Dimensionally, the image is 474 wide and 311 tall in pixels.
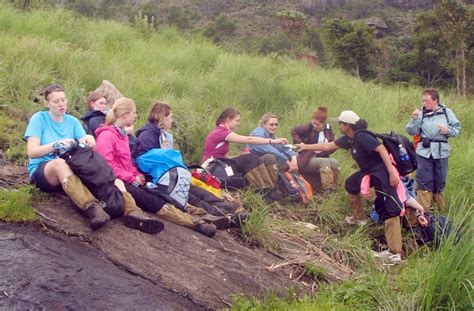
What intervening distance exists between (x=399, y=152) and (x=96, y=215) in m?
3.45

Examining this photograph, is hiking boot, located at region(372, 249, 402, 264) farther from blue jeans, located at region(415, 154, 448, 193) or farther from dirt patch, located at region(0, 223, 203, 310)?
dirt patch, located at region(0, 223, 203, 310)

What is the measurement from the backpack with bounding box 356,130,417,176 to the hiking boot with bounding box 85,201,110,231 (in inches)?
120

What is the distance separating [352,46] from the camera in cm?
2112

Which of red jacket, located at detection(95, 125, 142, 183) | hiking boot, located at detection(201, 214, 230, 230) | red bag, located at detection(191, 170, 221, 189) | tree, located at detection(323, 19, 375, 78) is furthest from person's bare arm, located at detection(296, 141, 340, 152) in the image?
tree, located at detection(323, 19, 375, 78)

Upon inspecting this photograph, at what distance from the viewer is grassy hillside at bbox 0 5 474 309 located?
4.32 metres

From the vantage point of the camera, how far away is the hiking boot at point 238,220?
5.71 metres

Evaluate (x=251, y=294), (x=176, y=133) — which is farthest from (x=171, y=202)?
(x=176, y=133)

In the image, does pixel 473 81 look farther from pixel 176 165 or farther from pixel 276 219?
pixel 176 165

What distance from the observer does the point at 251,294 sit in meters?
4.49

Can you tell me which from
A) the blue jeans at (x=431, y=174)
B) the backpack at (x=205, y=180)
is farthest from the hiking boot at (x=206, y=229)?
the blue jeans at (x=431, y=174)

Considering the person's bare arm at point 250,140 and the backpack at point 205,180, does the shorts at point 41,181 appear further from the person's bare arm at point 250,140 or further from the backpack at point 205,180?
the person's bare arm at point 250,140

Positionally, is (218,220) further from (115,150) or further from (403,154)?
(403,154)

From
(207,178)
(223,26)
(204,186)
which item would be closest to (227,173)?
(207,178)

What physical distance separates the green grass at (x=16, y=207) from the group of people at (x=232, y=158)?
280 mm
